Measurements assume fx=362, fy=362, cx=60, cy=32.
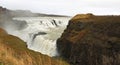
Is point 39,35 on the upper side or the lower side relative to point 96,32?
lower

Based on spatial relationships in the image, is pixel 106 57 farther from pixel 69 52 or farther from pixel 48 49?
pixel 48 49

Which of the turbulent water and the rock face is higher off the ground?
the rock face

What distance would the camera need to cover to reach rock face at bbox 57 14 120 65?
132 feet

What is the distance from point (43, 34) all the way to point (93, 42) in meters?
27.5

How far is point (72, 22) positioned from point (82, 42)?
1043 centimetres

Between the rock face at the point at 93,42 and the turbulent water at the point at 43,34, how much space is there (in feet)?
20.1

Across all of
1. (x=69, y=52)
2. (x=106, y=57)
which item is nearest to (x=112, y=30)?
(x=106, y=57)

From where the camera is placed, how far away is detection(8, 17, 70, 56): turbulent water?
197ft

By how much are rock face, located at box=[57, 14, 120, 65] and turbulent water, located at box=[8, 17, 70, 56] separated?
613 cm

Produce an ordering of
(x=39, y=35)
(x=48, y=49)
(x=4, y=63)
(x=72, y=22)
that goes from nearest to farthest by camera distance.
→ (x=4, y=63), (x=72, y=22), (x=48, y=49), (x=39, y=35)

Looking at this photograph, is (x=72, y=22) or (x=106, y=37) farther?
(x=72, y=22)

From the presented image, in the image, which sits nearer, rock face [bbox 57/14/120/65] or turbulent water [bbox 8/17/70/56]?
rock face [bbox 57/14/120/65]

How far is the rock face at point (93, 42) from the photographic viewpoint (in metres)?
40.2

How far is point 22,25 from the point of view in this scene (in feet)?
294
